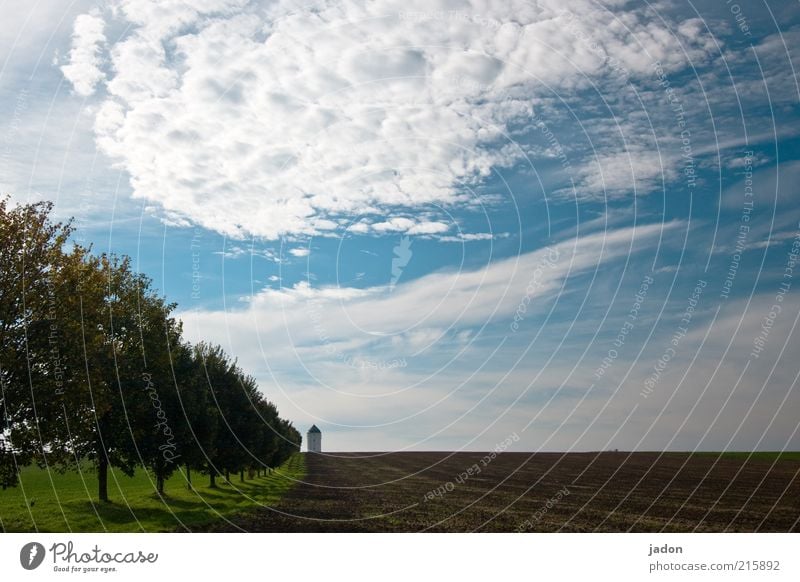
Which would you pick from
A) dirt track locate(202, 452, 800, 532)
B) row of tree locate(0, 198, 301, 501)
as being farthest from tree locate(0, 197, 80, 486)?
dirt track locate(202, 452, 800, 532)

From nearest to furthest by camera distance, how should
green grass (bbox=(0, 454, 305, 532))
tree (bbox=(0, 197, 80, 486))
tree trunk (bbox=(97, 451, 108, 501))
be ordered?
1. tree (bbox=(0, 197, 80, 486))
2. green grass (bbox=(0, 454, 305, 532))
3. tree trunk (bbox=(97, 451, 108, 501))

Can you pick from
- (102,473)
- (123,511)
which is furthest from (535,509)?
(102,473)

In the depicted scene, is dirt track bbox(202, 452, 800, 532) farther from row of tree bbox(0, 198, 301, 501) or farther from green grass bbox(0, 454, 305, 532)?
row of tree bbox(0, 198, 301, 501)

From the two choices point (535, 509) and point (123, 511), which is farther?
point (535, 509)

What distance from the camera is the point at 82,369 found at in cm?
3391

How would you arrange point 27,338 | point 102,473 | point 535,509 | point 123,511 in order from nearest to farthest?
point 27,338, point 123,511, point 102,473, point 535,509

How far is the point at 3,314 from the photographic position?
29156 mm

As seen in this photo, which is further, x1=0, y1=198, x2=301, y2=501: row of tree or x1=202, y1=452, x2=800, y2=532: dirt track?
x1=202, y1=452, x2=800, y2=532: dirt track

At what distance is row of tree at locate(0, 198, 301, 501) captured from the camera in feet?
99.8

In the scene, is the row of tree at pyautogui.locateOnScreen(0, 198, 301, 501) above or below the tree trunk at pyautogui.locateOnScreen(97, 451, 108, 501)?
above

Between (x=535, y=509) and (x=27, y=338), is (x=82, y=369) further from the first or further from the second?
(x=535, y=509)

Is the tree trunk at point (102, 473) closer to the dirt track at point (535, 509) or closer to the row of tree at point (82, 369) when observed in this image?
the row of tree at point (82, 369)
